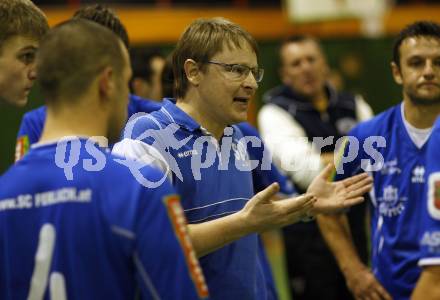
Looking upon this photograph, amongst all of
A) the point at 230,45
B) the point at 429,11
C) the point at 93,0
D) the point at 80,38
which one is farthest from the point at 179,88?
the point at 429,11

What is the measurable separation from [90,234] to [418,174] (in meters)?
2.25

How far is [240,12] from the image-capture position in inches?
470

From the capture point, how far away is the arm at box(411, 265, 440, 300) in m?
3.34

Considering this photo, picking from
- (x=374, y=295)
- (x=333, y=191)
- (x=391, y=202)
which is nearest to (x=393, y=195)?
(x=391, y=202)

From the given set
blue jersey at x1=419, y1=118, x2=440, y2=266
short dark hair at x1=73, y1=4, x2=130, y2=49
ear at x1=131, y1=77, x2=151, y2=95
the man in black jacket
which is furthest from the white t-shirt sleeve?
blue jersey at x1=419, y1=118, x2=440, y2=266

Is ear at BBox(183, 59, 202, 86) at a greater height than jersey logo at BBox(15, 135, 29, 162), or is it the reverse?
ear at BBox(183, 59, 202, 86)

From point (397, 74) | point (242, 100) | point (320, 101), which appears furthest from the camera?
point (320, 101)

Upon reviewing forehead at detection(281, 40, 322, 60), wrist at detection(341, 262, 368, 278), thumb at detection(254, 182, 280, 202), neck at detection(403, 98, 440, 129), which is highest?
forehead at detection(281, 40, 322, 60)

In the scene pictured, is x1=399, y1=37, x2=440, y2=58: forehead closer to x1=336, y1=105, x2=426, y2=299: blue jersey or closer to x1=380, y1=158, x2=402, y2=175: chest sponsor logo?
x1=336, y1=105, x2=426, y2=299: blue jersey

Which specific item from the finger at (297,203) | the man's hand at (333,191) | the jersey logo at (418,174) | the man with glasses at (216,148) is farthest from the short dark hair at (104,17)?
the jersey logo at (418,174)

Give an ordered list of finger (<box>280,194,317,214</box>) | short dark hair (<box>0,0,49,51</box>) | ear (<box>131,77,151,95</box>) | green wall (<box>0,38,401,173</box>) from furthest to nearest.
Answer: green wall (<box>0,38,401,173</box>), ear (<box>131,77,151,95</box>), short dark hair (<box>0,0,49,51</box>), finger (<box>280,194,317,214</box>)

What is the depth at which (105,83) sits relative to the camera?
2.45m

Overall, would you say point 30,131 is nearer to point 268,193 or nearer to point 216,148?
point 216,148

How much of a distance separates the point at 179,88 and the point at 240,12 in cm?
844
